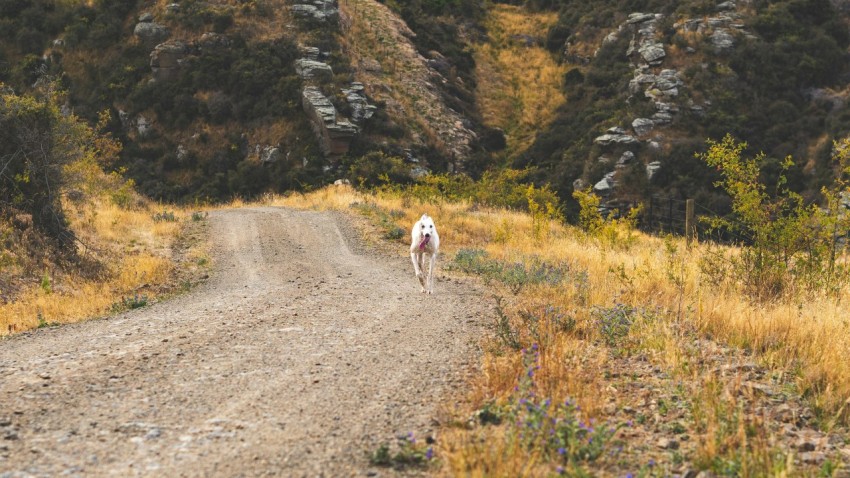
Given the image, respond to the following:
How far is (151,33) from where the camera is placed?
42.0 meters

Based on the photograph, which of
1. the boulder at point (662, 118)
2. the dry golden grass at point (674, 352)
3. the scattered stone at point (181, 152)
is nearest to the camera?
the dry golden grass at point (674, 352)

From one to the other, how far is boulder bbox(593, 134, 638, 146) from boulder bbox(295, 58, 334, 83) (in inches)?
699

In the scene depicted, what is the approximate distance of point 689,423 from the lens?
4.47 meters

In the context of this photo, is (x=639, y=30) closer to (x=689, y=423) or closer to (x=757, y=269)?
(x=757, y=269)

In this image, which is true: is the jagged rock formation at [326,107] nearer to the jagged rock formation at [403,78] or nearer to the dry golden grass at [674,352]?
the jagged rock formation at [403,78]

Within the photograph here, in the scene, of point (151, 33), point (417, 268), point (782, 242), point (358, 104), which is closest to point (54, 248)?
point (417, 268)

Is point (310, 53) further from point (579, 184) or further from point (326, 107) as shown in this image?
point (579, 184)

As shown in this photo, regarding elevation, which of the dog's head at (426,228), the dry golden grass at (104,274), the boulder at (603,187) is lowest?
the boulder at (603,187)

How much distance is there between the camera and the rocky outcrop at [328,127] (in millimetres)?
36688

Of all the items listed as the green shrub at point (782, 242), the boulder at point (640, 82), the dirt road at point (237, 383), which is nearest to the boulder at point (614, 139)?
the boulder at point (640, 82)

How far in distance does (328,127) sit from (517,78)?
895 inches

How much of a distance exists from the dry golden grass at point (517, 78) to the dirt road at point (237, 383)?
128 feet

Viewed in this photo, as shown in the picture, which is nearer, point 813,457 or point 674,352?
point 813,457

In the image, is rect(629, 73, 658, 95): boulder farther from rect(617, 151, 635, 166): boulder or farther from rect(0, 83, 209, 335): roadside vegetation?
rect(0, 83, 209, 335): roadside vegetation
